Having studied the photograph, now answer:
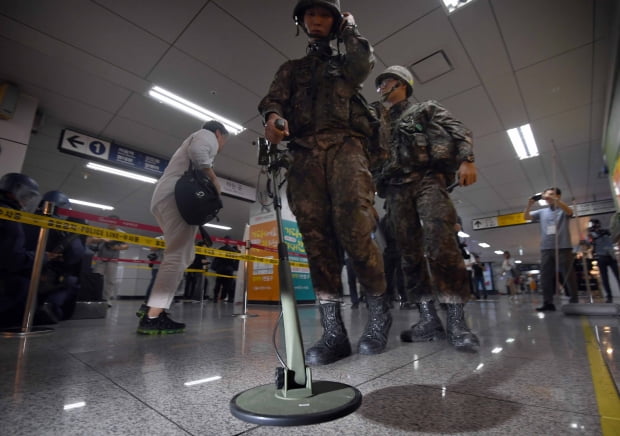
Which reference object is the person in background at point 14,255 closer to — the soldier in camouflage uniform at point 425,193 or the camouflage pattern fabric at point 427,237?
the soldier in camouflage uniform at point 425,193

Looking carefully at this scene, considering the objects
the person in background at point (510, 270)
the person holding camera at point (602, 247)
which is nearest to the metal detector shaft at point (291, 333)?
the person holding camera at point (602, 247)

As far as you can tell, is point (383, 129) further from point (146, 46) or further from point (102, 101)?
point (102, 101)

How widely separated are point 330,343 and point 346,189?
2.10ft

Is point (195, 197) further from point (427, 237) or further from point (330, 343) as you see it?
point (427, 237)

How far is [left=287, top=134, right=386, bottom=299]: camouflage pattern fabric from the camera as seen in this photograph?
51.4 inches

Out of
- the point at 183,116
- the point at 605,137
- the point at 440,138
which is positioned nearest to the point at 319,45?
the point at 440,138

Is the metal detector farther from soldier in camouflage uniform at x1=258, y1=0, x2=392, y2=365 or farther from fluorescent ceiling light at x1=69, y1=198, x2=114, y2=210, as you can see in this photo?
fluorescent ceiling light at x1=69, y1=198, x2=114, y2=210

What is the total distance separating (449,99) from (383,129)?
13.1 ft

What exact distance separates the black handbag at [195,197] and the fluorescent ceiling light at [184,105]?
10.2 feet

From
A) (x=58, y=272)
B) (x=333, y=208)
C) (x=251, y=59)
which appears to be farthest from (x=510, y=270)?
(x=58, y=272)

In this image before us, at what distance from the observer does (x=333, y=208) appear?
1344 millimetres

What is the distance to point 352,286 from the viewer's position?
517cm

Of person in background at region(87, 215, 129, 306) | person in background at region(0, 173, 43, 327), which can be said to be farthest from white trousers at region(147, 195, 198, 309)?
person in background at region(87, 215, 129, 306)

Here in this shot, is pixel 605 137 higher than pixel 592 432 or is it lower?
higher
